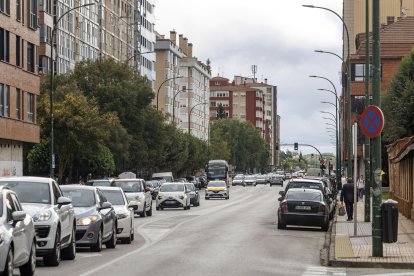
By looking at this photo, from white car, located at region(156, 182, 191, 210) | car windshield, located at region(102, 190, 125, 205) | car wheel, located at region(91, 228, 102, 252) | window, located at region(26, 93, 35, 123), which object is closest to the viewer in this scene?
car wheel, located at region(91, 228, 102, 252)

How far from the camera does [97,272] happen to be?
65.2 ft

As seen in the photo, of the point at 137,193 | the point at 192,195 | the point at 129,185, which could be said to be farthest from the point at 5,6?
the point at 137,193

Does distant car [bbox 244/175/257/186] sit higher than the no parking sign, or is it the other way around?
the no parking sign

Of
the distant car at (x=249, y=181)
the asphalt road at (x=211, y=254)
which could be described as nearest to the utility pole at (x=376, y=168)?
the asphalt road at (x=211, y=254)

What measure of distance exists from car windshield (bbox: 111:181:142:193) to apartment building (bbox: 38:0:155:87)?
2159cm

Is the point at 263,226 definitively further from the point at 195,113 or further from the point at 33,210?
the point at 195,113

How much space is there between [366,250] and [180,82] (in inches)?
6085

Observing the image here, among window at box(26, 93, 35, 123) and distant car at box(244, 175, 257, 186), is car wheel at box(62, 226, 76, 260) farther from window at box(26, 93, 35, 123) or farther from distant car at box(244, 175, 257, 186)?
distant car at box(244, 175, 257, 186)

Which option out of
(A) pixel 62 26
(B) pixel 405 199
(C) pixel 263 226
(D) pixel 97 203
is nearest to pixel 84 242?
(D) pixel 97 203

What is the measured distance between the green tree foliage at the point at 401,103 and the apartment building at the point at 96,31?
20117 mm

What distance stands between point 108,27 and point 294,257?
91363mm

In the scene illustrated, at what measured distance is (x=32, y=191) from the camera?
22.1 meters

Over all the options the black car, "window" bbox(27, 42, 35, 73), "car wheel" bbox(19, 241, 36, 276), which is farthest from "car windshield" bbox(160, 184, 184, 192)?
"car wheel" bbox(19, 241, 36, 276)

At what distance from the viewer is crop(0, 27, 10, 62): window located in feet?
203
